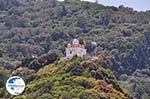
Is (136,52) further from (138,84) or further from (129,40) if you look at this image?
(138,84)

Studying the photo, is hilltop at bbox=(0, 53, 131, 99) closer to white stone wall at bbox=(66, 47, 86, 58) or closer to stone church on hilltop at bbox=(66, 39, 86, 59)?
white stone wall at bbox=(66, 47, 86, 58)

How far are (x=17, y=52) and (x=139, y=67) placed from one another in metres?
23.7

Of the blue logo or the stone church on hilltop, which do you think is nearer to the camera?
the blue logo

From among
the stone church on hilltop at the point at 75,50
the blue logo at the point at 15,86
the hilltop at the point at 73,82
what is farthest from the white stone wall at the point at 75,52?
the blue logo at the point at 15,86

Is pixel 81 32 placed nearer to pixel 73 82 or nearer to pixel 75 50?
pixel 75 50

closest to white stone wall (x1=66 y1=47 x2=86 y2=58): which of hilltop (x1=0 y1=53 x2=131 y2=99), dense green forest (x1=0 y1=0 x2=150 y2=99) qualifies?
hilltop (x1=0 y1=53 x2=131 y2=99)

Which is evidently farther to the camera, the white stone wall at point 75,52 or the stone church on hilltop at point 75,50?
the stone church on hilltop at point 75,50

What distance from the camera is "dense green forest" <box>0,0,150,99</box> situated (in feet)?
373

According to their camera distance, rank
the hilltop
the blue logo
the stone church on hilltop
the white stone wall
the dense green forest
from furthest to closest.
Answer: the dense green forest → the stone church on hilltop → the white stone wall → the hilltop → the blue logo

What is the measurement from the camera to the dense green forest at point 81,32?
4478 inches

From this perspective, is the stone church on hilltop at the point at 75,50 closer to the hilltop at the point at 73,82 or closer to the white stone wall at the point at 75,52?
the white stone wall at the point at 75,52

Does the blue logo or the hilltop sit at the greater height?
the blue logo

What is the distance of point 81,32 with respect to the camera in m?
140

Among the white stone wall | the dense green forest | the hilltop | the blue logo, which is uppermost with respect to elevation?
the blue logo
